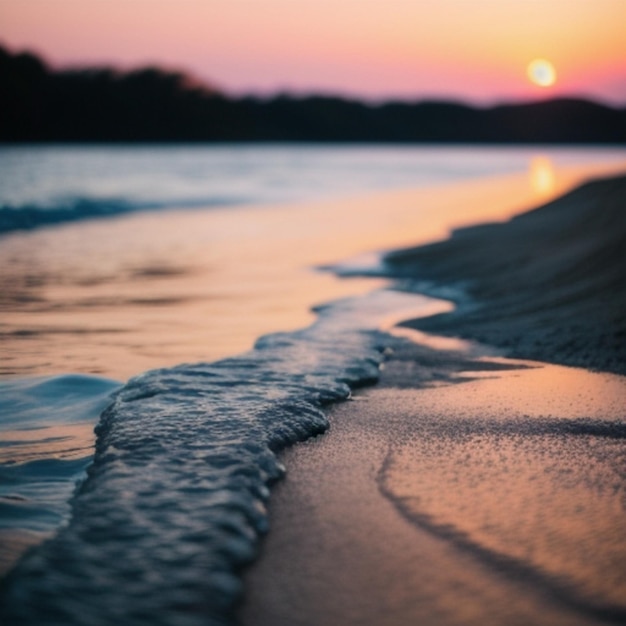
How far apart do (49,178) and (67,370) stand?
24.0 m

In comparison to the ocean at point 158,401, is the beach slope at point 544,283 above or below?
above

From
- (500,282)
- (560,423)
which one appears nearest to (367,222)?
(500,282)

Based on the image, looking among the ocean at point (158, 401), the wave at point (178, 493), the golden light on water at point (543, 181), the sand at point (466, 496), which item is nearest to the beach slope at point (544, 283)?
the sand at point (466, 496)

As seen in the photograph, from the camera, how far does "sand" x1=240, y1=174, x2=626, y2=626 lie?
205cm

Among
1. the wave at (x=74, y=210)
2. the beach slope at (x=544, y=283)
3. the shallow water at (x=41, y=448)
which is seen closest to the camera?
the shallow water at (x=41, y=448)

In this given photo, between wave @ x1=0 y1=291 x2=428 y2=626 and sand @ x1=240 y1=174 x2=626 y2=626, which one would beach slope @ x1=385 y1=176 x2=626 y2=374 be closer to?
sand @ x1=240 y1=174 x2=626 y2=626

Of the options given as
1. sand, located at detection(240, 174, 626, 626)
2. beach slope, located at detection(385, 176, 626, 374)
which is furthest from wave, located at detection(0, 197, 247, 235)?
sand, located at detection(240, 174, 626, 626)

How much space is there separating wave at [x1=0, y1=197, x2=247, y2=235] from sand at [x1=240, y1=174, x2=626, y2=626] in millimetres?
11197

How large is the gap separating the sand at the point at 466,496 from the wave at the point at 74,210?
11.2 m

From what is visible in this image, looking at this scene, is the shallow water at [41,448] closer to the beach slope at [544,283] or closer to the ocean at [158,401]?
the ocean at [158,401]

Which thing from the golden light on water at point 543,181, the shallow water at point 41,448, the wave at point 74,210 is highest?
the golden light on water at point 543,181

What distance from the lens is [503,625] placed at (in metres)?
1.93

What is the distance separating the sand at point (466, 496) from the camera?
205 cm

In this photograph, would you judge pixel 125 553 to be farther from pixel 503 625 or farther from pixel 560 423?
pixel 560 423
